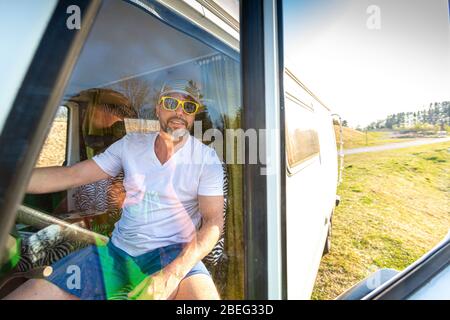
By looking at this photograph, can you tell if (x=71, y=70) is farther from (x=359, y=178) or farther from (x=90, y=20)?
(x=359, y=178)

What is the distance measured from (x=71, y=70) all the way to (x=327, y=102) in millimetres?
993

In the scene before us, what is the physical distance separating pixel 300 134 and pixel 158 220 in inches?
31.2

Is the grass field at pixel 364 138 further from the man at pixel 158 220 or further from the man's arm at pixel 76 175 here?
the man's arm at pixel 76 175

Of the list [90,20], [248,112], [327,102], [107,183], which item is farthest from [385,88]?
[107,183]

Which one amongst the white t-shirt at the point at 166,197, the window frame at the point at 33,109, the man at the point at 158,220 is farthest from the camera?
the white t-shirt at the point at 166,197

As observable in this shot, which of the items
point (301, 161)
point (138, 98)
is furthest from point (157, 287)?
point (138, 98)

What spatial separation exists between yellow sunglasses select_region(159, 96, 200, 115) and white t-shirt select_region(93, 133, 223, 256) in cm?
13

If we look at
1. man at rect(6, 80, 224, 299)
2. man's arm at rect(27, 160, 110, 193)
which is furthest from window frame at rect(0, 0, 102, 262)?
man's arm at rect(27, 160, 110, 193)

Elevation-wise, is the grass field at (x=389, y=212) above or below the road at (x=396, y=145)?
below

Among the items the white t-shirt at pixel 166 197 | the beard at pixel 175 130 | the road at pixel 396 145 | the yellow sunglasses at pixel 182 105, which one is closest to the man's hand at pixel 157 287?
the white t-shirt at pixel 166 197

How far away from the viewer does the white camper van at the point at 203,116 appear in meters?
0.71

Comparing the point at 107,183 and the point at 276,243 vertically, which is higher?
the point at 107,183

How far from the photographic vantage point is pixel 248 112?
1008 mm

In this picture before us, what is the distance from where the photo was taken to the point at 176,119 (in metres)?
1.45
